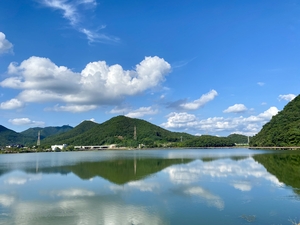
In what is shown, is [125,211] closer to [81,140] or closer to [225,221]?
[225,221]

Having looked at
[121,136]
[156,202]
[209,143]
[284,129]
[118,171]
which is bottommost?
[156,202]

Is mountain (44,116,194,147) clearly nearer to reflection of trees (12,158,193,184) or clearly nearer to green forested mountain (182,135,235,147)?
green forested mountain (182,135,235,147)

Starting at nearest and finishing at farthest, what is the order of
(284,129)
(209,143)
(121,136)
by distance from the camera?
(284,129) < (209,143) < (121,136)

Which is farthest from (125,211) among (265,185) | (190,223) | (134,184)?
(265,185)

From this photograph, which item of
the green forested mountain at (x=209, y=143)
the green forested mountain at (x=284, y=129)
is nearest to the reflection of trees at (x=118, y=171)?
the green forested mountain at (x=284, y=129)

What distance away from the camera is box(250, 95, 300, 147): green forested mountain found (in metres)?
84.8

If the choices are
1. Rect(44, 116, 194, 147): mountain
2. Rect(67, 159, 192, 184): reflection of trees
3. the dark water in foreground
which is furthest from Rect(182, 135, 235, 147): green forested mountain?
the dark water in foreground

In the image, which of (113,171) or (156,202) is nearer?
(156,202)

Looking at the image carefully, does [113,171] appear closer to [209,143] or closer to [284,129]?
[284,129]

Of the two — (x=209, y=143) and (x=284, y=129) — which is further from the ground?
(x=284, y=129)

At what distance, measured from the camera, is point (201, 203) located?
14.9 meters

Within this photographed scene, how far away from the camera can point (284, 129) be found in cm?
9306

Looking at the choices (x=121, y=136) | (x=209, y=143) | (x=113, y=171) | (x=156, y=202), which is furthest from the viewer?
(x=121, y=136)

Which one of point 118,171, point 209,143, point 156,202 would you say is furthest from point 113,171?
point 209,143
